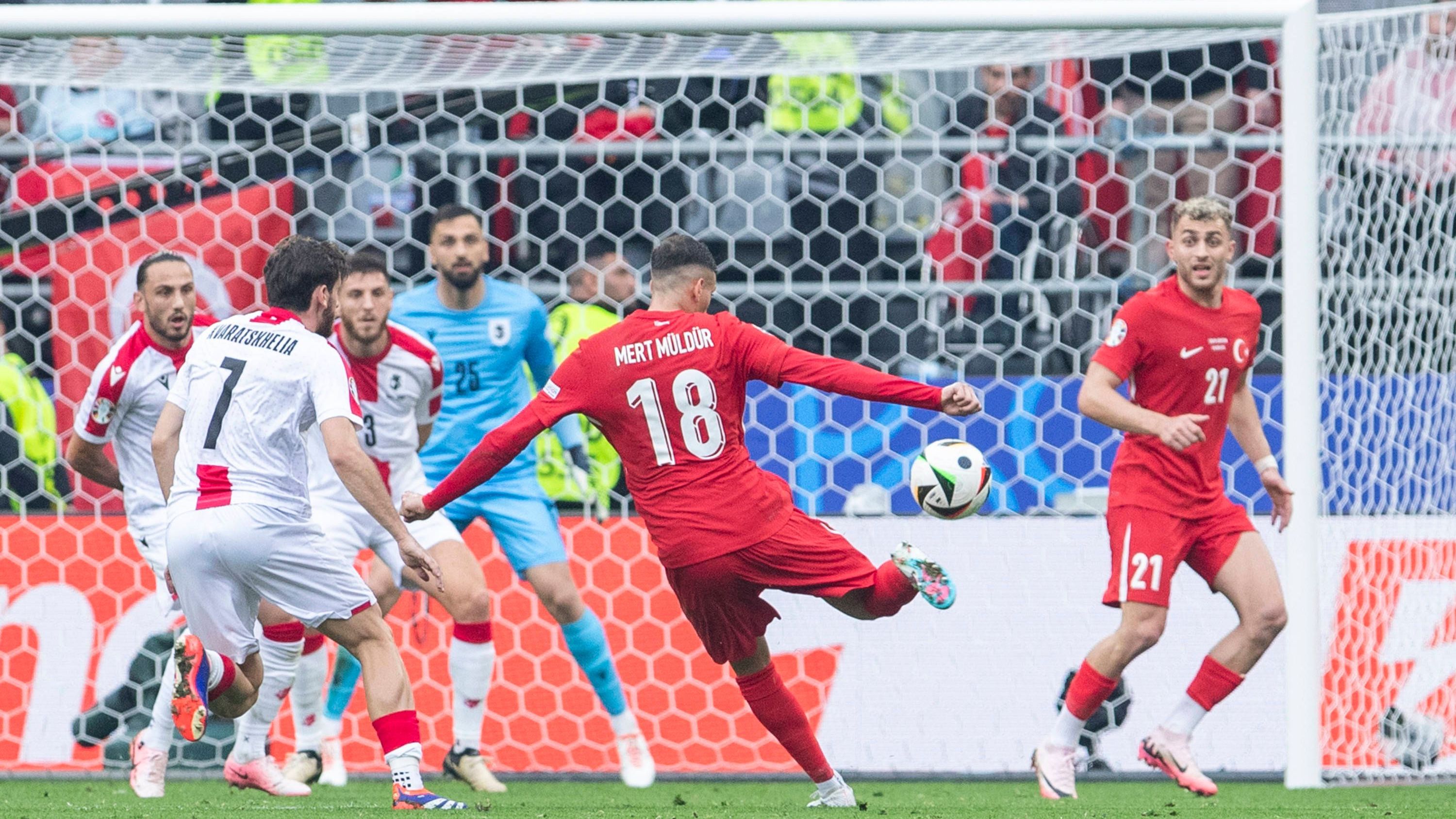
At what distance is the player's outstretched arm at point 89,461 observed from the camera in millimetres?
5949

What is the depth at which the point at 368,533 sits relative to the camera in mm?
6441

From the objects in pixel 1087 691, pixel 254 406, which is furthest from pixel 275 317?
pixel 1087 691

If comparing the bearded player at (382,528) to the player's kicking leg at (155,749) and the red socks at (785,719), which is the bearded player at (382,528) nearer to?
the player's kicking leg at (155,749)

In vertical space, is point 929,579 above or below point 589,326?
below

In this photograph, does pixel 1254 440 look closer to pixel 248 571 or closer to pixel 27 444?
pixel 248 571

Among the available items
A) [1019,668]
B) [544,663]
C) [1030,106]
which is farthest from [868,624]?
[1030,106]

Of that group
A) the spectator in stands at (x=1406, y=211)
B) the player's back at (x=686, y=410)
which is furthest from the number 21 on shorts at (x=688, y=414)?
the spectator in stands at (x=1406, y=211)

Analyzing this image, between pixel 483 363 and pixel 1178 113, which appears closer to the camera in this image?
pixel 483 363

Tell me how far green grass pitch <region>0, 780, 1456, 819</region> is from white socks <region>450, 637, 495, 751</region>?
0.20m

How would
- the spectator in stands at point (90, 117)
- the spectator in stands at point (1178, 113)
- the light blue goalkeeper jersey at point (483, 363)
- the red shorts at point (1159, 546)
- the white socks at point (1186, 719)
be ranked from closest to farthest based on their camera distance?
the red shorts at point (1159, 546), the white socks at point (1186, 719), the light blue goalkeeper jersey at point (483, 363), the spectator in stands at point (1178, 113), the spectator in stands at point (90, 117)

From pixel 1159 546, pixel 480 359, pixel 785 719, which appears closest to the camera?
pixel 785 719

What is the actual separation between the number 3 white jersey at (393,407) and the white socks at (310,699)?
1.94ft

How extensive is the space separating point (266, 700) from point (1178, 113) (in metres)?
4.34

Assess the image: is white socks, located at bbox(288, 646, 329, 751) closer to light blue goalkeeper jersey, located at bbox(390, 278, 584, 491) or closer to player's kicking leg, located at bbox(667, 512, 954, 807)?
light blue goalkeeper jersey, located at bbox(390, 278, 584, 491)
